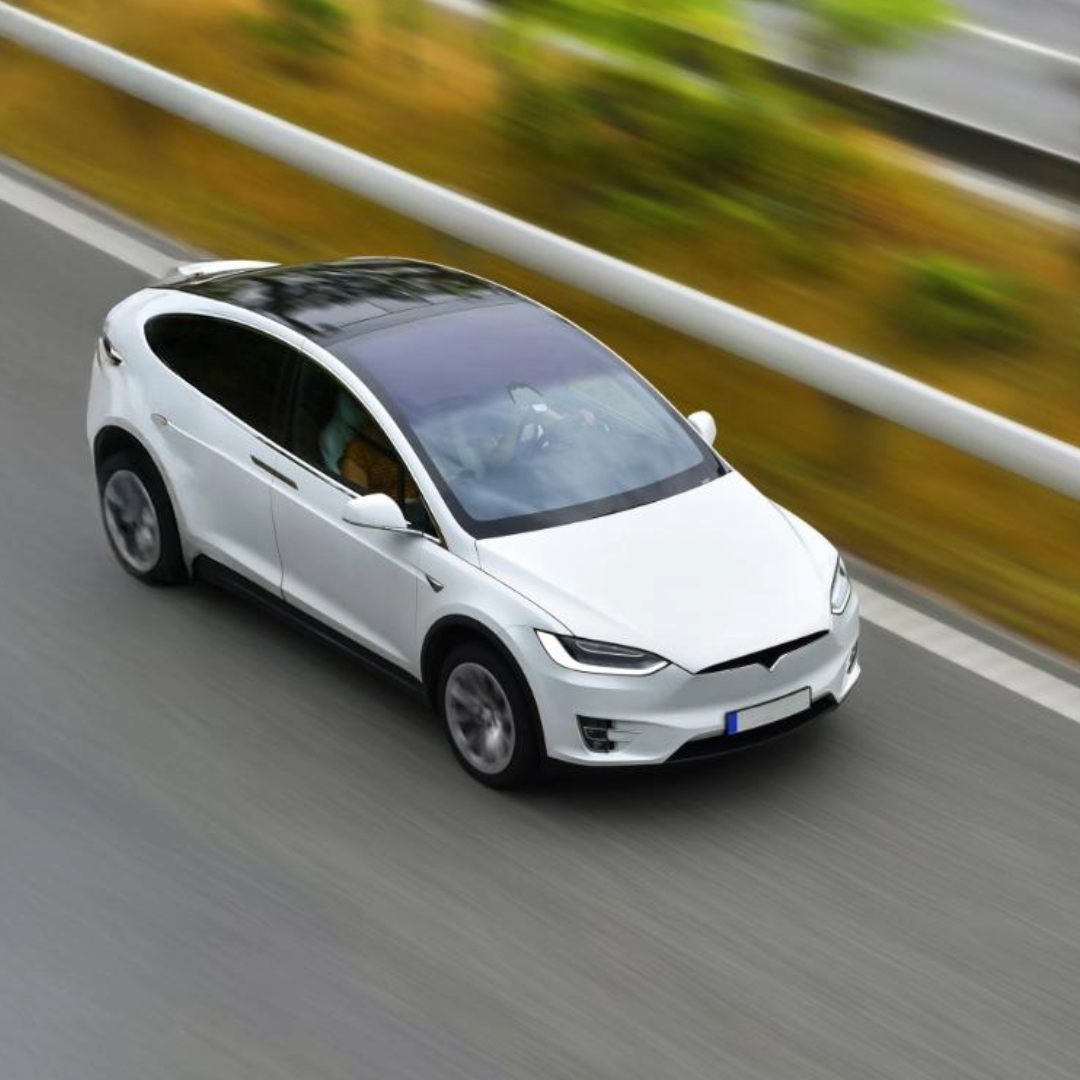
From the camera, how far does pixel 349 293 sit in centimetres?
945

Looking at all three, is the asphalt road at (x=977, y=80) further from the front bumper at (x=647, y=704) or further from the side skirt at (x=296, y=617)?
the front bumper at (x=647, y=704)

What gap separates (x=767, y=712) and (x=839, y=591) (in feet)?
2.33

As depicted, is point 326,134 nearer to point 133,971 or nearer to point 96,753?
point 96,753

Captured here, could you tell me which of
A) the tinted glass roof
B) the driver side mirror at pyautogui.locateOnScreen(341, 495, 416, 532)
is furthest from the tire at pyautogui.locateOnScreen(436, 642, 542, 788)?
the tinted glass roof

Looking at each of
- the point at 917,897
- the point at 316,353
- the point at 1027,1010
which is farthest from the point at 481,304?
the point at 1027,1010

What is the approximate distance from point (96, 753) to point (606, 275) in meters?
4.18

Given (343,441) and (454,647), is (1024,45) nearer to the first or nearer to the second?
(343,441)

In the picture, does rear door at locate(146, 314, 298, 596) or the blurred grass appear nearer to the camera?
rear door at locate(146, 314, 298, 596)

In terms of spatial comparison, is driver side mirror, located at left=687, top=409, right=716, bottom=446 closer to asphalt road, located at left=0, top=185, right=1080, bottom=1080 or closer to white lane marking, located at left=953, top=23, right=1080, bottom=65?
asphalt road, located at left=0, top=185, right=1080, bottom=1080

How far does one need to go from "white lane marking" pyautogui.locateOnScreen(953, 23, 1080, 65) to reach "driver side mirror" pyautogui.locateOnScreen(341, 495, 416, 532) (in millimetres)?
11653

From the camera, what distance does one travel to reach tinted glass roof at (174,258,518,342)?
30.2ft

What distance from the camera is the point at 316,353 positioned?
8.97 metres

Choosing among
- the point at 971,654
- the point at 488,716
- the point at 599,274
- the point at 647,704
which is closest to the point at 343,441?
the point at 488,716

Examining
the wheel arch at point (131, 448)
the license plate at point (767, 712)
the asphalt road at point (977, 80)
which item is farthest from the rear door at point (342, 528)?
the asphalt road at point (977, 80)
